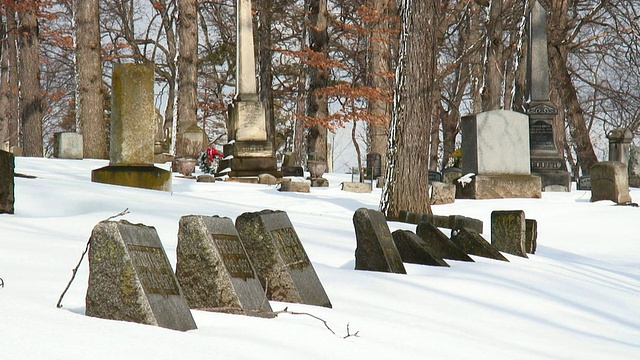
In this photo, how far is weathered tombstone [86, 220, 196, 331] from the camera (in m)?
2.79

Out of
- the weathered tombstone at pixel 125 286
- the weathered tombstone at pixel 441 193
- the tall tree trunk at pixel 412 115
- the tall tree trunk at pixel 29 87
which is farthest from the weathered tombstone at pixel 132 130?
the tall tree trunk at pixel 29 87

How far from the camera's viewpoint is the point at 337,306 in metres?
3.99

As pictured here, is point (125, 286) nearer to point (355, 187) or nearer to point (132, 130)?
point (132, 130)

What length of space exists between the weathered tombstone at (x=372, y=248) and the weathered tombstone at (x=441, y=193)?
→ 28.2 ft

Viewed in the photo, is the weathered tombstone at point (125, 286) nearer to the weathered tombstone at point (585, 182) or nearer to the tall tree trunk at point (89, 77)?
the tall tree trunk at point (89, 77)

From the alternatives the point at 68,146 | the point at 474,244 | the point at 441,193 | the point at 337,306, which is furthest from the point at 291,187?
the point at 337,306

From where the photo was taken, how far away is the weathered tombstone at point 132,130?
1061cm

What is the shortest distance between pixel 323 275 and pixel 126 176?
6.47 meters

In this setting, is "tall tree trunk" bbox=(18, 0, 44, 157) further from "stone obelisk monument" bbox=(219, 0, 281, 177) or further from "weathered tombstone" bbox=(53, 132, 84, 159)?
"stone obelisk monument" bbox=(219, 0, 281, 177)

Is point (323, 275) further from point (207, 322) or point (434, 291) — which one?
point (207, 322)

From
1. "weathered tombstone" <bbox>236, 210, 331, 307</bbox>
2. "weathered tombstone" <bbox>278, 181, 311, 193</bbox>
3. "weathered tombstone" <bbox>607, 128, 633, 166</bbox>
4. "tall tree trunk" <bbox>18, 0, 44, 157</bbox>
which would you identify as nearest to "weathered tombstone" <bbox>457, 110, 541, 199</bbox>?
"weathered tombstone" <bbox>278, 181, 311, 193</bbox>

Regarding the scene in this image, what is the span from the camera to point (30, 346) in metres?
2.23

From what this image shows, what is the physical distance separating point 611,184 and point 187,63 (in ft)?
42.9

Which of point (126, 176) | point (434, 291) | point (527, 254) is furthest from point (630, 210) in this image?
point (434, 291)
